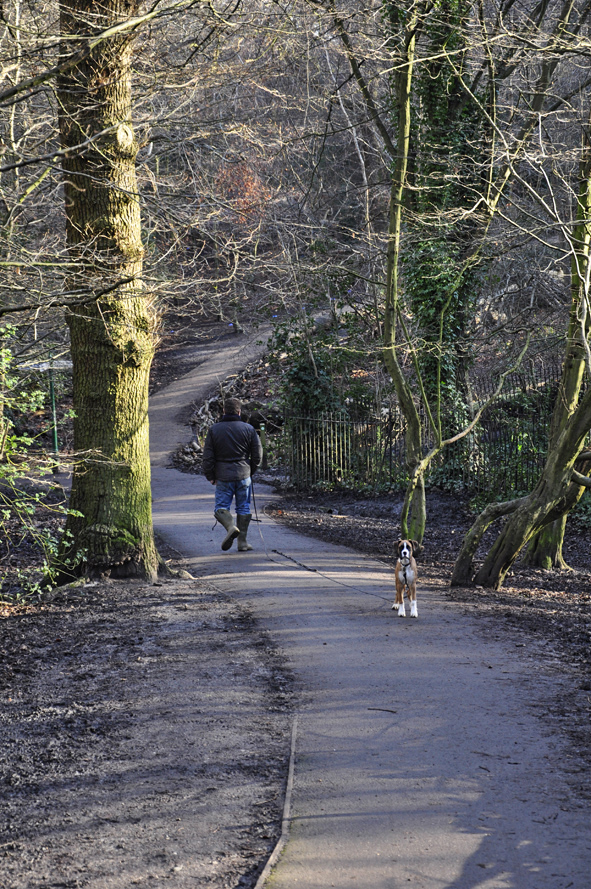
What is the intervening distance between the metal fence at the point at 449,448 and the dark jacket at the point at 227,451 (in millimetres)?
6322

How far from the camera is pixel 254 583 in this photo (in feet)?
29.7

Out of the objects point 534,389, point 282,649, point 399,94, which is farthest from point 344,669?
point 534,389

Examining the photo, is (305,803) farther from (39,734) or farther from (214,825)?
(39,734)

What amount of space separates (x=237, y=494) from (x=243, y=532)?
1.75 ft

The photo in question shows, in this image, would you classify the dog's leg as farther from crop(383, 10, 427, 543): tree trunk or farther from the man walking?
the man walking

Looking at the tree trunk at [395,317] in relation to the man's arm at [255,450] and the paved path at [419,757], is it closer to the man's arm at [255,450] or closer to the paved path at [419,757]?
the man's arm at [255,450]

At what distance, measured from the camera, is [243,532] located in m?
11.0

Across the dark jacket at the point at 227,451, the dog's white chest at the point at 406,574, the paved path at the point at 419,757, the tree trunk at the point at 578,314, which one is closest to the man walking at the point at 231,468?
the dark jacket at the point at 227,451

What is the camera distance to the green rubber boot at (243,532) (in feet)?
35.8

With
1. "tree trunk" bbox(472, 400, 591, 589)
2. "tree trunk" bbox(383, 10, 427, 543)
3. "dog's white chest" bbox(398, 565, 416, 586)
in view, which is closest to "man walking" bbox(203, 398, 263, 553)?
"tree trunk" bbox(383, 10, 427, 543)

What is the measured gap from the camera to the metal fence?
50.1 feet

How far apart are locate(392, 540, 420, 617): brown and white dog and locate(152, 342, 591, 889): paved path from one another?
5.8 inches

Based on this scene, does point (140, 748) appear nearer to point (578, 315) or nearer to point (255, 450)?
A: point (578, 315)

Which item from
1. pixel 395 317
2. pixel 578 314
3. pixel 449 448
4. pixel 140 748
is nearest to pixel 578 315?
pixel 578 314
